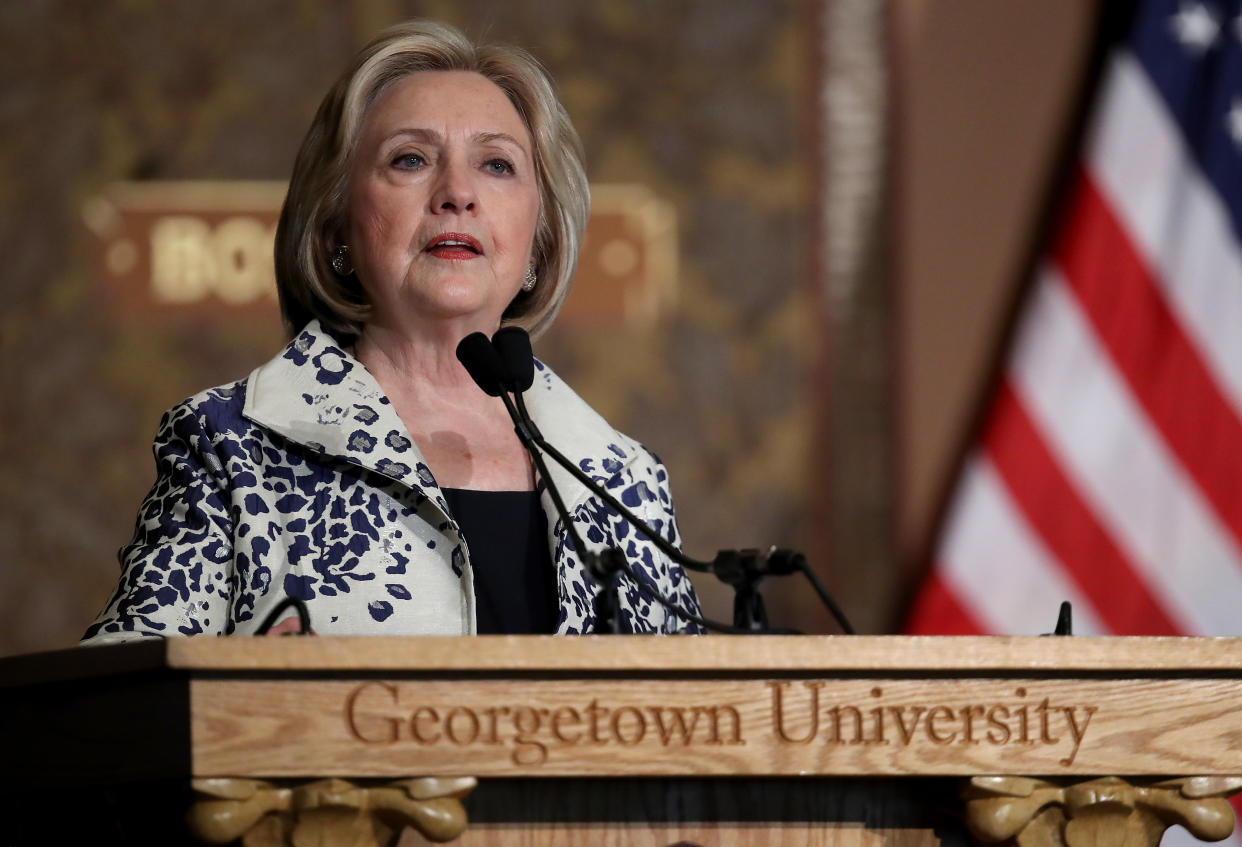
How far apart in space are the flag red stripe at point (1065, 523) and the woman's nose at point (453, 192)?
173cm

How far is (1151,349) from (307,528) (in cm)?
219

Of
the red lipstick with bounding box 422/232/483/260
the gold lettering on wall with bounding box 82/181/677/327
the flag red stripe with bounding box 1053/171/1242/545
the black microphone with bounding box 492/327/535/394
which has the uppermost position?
the gold lettering on wall with bounding box 82/181/677/327

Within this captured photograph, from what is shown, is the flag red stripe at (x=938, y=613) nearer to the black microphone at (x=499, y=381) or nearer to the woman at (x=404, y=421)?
the woman at (x=404, y=421)

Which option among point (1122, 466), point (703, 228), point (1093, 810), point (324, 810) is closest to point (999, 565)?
point (1122, 466)

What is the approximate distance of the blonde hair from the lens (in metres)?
2.12

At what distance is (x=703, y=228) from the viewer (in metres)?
3.80

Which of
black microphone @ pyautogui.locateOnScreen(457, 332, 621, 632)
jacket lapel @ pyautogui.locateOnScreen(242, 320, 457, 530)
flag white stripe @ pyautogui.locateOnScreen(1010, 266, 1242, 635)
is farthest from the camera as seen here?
flag white stripe @ pyautogui.locateOnScreen(1010, 266, 1242, 635)

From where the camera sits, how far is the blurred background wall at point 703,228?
12.1 feet

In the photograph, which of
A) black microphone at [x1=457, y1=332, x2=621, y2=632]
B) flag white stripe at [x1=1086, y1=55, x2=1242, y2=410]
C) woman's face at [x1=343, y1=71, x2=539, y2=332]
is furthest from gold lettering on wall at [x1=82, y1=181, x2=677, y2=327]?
black microphone at [x1=457, y1=332, x2=621, y2=632]

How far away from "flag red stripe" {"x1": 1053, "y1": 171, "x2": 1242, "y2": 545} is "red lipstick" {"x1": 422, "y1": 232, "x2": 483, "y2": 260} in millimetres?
1830

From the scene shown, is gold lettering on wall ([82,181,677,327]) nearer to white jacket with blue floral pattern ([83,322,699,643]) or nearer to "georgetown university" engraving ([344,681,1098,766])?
white jacket with blue floral pattern ([83,322,699,643])

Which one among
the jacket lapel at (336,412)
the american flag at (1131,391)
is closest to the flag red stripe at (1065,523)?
the american flag at (1131,391)

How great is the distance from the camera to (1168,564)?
10.8 feet

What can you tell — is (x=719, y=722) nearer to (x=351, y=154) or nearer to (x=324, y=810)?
(x=324, y=810)
